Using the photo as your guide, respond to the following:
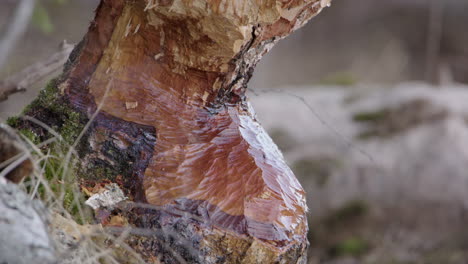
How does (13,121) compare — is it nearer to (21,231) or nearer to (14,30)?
(14,30)

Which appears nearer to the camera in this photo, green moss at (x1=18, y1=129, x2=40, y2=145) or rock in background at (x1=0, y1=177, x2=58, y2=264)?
rock in background at (x1=0, y1=177, x2=58, y2=264)

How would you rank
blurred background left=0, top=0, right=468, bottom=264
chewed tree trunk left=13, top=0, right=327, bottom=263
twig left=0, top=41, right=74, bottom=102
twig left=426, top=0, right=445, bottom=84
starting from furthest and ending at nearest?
twig left=426, top=0, right=445, bottom=84
blurred background left=0, top=0, right=468, bottom=264
twig left=0, top=41, right=74, bottom=102
chewed tree trunk left=13, top=0, right=327, bottom=263

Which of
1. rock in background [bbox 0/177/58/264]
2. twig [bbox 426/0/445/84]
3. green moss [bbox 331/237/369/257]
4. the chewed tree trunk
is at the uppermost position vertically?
twig [bbox 426/0/445/84]

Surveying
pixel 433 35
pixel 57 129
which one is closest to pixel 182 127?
pixel 57 129

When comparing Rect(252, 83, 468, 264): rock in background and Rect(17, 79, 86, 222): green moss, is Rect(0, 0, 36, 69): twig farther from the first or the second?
Rect(252, 83, 468, 264): rock in background

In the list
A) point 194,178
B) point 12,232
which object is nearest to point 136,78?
point 194,178

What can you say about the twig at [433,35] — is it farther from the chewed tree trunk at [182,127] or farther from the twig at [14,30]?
the twig at [14,30]

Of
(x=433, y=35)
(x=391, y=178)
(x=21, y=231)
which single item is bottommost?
(x=21, y=231)

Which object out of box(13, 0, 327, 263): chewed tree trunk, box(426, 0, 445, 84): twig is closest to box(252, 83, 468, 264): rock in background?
box(13, 0, 327, 263): chewed tree trunk
